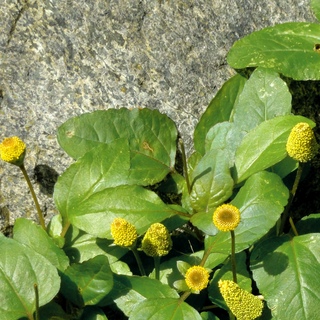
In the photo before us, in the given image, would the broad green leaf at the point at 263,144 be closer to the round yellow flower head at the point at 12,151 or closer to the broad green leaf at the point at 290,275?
the broad green leaf at the point at 290,275

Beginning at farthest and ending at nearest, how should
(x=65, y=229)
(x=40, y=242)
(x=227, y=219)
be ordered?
1. (x=65, y=229)
2. (x=40, y=242)
3. (x=227, y=219)

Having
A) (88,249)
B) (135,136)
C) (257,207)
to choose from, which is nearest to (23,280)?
(88,249)

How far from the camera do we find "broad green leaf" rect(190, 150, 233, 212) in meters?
1.56

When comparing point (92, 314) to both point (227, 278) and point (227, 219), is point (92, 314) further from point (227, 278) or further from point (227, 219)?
point (227, 219)

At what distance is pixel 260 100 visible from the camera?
1727 millimetres

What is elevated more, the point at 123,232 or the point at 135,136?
the point at 135,136

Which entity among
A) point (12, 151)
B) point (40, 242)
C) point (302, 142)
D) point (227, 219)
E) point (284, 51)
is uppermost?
point (284, 51)

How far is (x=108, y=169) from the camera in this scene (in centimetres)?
162

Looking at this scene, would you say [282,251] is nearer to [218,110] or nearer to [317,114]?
[218,110]

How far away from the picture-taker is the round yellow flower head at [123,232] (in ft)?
4.25

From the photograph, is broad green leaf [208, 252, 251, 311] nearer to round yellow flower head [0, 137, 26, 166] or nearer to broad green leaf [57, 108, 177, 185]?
broad green leaf [57, 108, 177, 185]

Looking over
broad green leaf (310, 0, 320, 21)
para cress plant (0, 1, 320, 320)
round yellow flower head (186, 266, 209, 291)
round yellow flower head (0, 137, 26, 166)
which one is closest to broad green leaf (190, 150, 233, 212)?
para cress plant (0, 1, 320, 320)

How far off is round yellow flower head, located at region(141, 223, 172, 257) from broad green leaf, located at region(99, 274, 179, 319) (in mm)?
115

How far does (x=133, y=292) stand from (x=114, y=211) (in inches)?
11.9
